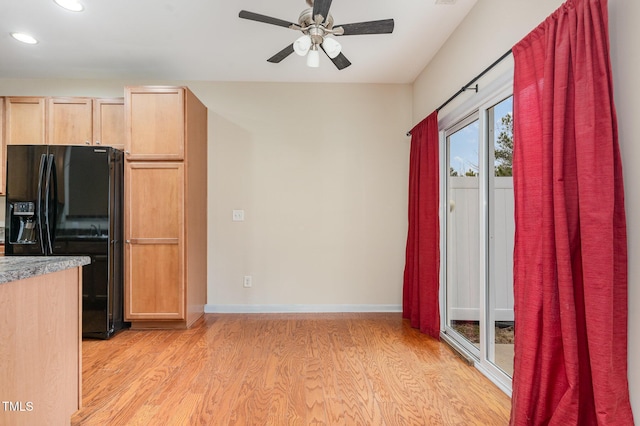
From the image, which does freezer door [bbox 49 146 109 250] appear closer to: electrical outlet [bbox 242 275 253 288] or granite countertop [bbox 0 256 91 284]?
electrical outlet [bbox 242 275 253 288]

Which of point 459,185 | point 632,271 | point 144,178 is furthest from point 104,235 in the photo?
point 632,271

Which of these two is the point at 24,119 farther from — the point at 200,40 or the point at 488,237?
the point at 488,237

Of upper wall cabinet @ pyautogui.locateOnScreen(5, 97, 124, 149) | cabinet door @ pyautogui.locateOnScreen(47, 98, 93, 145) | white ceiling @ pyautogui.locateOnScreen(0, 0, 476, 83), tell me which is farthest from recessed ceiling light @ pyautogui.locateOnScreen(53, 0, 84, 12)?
cabinet door @ pyautogui.locateOnScreen(47, 98, 93, 145)

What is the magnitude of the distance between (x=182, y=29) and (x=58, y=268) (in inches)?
88.6

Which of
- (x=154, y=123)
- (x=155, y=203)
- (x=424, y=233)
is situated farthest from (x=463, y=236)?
(x=154, y=123)

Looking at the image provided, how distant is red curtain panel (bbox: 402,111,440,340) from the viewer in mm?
3092

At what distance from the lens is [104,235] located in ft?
10.2

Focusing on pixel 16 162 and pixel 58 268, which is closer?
pixel 58 268

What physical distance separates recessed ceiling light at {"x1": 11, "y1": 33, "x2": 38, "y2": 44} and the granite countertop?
246cm

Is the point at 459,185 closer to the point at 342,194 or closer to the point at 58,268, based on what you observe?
the point at 342,194

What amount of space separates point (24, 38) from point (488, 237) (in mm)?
4331

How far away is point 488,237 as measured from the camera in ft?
8.09

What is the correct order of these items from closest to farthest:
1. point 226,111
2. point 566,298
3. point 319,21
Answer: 1. point 566,298
2. point 319,21
3. point 226,111

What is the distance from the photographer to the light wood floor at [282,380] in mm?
1908
